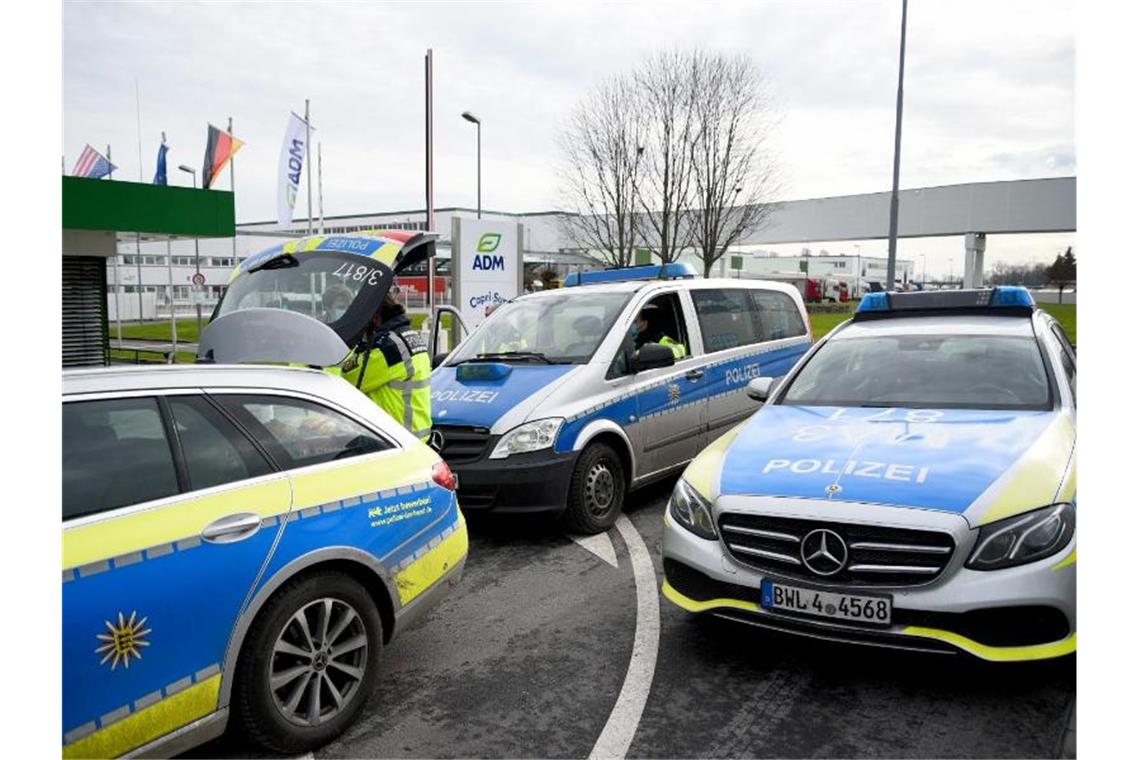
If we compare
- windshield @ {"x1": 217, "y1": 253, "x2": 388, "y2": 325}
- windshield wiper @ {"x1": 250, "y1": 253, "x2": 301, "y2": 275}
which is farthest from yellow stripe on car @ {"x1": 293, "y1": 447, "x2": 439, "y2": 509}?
windshield wiper @ {"x1": 250, "y1": 253, "x2": 301, "y2": 275}

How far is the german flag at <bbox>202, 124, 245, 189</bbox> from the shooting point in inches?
1068

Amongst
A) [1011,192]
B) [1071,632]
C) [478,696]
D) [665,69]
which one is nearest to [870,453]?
[1071,632]

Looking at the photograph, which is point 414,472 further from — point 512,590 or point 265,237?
point 265,237

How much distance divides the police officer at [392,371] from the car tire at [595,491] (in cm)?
123

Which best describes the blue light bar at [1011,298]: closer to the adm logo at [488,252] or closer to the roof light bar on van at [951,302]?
the roof light bar on van at [951,302]

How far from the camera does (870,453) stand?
388cm

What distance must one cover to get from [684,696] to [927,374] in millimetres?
2445

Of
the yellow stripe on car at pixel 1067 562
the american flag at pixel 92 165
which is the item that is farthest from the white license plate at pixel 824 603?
the american flag at pixel 92 165

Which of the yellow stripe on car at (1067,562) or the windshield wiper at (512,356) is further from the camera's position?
the windshield wiper at (512,356)

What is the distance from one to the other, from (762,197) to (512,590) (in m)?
21.5

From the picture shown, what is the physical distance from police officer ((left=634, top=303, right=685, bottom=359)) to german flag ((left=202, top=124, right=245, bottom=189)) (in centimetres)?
2395

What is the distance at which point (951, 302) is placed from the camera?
18.8 ft

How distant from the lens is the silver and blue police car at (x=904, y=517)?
3250 mm

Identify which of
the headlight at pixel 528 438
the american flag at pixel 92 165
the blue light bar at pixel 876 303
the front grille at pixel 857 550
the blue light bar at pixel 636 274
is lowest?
the front grille at pixel 857 550
